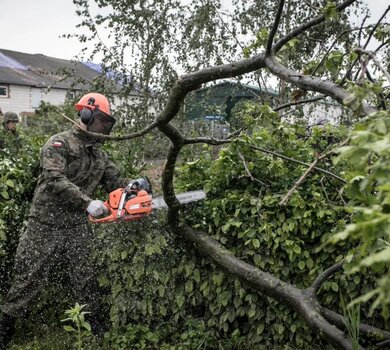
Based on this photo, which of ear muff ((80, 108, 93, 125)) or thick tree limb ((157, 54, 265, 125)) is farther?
ear muff ((80, 108, 93, 125))

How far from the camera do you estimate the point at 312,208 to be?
3.43 meters

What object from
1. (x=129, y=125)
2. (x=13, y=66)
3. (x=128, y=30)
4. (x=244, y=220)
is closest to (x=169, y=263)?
(x=244, y=220)

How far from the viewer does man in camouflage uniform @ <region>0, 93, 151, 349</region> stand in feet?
13.0

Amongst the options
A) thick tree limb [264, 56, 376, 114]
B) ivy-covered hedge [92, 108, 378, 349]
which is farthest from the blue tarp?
Result: thick tree limb [264, 56, 376, 114]

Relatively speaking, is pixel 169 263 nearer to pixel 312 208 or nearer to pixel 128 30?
pixel 312 208

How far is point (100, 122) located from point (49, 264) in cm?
126

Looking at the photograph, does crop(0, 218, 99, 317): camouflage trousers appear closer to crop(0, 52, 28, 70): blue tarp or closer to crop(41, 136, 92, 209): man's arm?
crop(41, 136, 92, 209): man's arm

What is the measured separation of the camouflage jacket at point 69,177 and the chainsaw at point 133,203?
8.3 inches

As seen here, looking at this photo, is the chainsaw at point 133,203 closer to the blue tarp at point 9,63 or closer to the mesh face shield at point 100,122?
the mesh face shield at point 100,122

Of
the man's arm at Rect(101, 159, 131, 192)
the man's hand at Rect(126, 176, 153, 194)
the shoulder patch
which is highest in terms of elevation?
the shoulder patch

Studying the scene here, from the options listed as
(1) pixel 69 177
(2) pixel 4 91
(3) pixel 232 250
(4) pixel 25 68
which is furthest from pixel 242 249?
(4) pixel 25 68

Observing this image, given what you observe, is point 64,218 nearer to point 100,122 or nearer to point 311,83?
point 100,122

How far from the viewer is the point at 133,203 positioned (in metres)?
3.78

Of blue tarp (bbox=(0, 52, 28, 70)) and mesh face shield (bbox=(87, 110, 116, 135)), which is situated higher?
mesh face shield (bbox=(87, 110, 116, 135))
